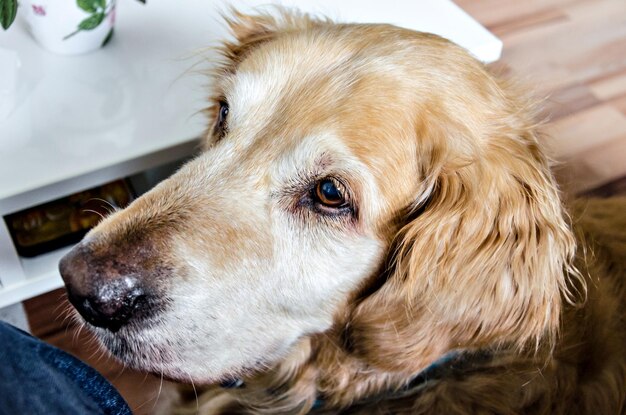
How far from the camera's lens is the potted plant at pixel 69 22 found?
1507mm

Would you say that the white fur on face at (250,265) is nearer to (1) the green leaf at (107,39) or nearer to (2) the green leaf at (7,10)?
(2) the green leaf at (7,10)

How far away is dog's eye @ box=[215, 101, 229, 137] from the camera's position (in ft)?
3.98

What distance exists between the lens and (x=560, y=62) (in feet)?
8.46

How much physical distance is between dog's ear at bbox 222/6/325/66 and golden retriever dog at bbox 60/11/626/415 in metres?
0.20

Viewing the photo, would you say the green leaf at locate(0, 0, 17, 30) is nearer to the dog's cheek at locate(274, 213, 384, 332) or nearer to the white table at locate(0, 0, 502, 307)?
the white table at locate(0, 0, 502, 307)

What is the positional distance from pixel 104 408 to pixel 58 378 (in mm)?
71

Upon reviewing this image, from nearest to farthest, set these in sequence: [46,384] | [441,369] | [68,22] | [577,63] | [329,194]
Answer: [46,384] → [329,194] → [441,369] → [68,22] → [577,63]

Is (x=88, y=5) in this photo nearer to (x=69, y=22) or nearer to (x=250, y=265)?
(x=69, y=22)

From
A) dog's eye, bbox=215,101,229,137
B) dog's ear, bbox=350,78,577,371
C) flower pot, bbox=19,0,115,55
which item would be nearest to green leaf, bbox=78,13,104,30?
flower pot, bbox=19,0,115,55

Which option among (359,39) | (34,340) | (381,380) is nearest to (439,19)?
(359,39)

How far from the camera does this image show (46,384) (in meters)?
0.84

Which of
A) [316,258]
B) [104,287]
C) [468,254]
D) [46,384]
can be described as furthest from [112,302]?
[468,254]

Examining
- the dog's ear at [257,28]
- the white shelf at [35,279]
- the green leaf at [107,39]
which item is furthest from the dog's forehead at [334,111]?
the white shelf at [35,279]

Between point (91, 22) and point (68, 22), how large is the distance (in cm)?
5
